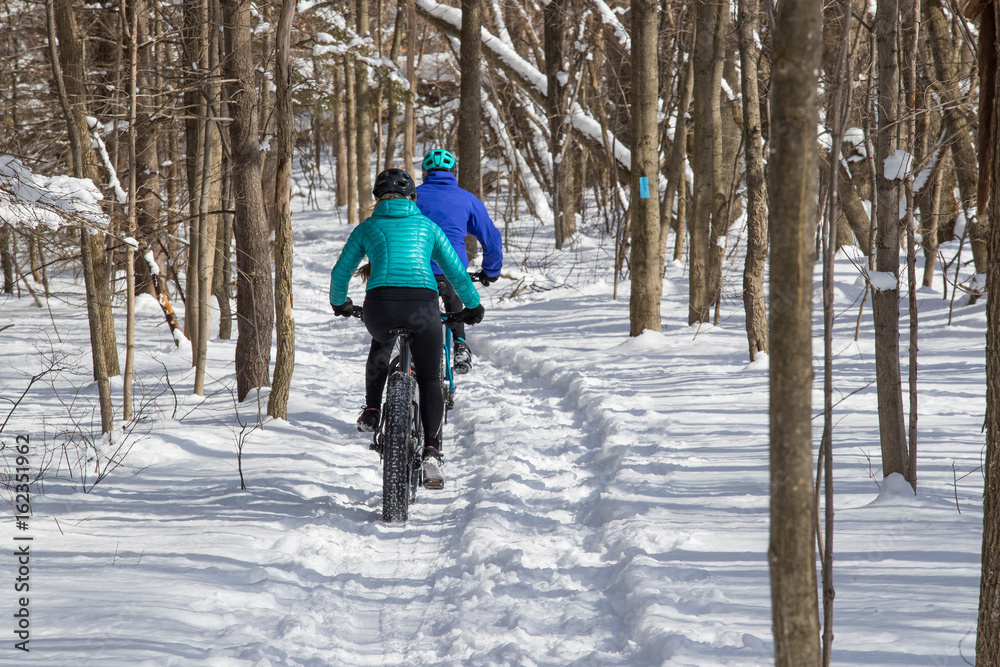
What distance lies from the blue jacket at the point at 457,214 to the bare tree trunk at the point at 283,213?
3.70 ft

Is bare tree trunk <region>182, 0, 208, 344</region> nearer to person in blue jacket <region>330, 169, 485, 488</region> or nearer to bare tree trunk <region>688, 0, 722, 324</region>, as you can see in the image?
person in blue jacket <region>330, 169, 485, 488</region>

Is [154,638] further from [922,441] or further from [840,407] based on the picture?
[840,407]

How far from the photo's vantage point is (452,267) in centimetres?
503

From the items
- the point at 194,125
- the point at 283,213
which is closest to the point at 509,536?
the point at 283,213

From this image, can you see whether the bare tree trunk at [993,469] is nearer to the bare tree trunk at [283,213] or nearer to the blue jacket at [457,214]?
the blue jacket at [457,214]

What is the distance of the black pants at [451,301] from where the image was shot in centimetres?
570

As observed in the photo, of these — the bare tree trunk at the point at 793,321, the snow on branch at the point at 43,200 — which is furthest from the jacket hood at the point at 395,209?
the bare tree trunk at the point at 793,321

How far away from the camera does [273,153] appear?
640 inches

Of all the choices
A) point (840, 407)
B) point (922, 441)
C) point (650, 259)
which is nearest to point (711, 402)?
point (840, 407)

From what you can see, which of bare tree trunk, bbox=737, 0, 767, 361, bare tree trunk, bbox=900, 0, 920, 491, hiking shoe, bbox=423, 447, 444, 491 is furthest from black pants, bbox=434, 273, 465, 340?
bare tree trunk, bbox=737, 0, 767, 361

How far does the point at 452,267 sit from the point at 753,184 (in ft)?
14.5

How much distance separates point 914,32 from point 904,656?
326 centimetres

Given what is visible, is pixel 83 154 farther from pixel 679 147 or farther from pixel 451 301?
pixel 679 147

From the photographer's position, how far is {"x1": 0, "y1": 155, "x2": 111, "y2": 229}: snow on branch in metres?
4.19
